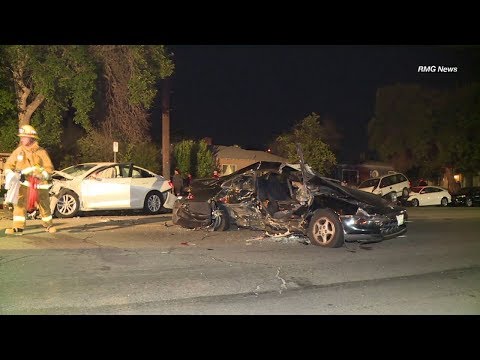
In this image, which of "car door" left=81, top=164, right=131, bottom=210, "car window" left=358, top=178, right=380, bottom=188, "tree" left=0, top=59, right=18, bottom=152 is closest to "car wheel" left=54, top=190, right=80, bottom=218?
"car door" left=81, top=164, right=131, bottom=210

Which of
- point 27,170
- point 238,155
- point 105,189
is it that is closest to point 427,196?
point 238,155

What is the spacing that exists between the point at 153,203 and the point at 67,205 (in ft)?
8.27

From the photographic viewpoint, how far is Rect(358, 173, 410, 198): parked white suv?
2320 centimetres

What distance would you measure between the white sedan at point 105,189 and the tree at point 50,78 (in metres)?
4.47

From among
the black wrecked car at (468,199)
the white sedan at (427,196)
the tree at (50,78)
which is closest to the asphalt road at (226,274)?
the tree at (50,78)

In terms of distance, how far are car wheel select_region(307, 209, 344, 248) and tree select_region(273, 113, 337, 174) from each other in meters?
18.3

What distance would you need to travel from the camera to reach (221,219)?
10.8 m

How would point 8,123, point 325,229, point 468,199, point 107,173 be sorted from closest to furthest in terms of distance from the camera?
point 325,229 < point 107,173 < point 8,123 < point 468,199

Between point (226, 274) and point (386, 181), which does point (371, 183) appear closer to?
point (386, 181)

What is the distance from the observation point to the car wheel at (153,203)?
14.0 m

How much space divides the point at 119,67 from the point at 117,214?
6.65 metres

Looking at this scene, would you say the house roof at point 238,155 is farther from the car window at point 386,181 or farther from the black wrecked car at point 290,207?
the black wrecked car at point 290,207

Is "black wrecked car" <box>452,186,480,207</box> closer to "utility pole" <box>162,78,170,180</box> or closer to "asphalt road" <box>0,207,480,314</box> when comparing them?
"utility pole" <box>162,78,170,180</box>

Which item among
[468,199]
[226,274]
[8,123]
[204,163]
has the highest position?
[8,123]
